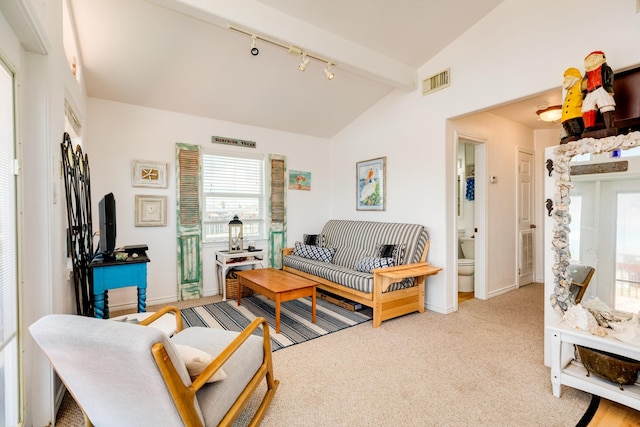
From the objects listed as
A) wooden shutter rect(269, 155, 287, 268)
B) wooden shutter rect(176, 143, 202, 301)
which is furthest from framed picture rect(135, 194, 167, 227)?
wooden shutter rect(269, 155, 287, 268)

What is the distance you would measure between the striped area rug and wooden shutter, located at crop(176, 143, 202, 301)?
47 centimetres

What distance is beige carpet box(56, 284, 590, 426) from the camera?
1808mm

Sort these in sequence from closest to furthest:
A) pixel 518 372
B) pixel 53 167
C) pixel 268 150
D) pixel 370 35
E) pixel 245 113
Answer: pixel 53 167
pixel 518 372
pixel 370 35
pixel 245 113
pixel 268 150

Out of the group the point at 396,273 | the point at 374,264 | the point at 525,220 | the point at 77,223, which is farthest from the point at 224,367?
the point at 525,220

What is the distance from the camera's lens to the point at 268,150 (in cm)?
471

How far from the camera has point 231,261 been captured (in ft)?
13.4

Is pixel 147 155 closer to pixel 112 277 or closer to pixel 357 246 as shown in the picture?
pixel 112 277

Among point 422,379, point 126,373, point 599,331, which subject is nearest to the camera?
point 126,373

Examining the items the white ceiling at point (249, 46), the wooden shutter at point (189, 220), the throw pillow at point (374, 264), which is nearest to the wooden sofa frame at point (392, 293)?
the throw pillow at point (374, 264)

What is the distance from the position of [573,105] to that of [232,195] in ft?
12.5

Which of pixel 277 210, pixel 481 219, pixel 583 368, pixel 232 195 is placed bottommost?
pixel 583 368

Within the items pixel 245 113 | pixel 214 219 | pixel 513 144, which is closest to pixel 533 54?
pixel 513 144

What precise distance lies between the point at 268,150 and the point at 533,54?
3.33 meters

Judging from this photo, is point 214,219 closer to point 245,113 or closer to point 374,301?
point 245,113
